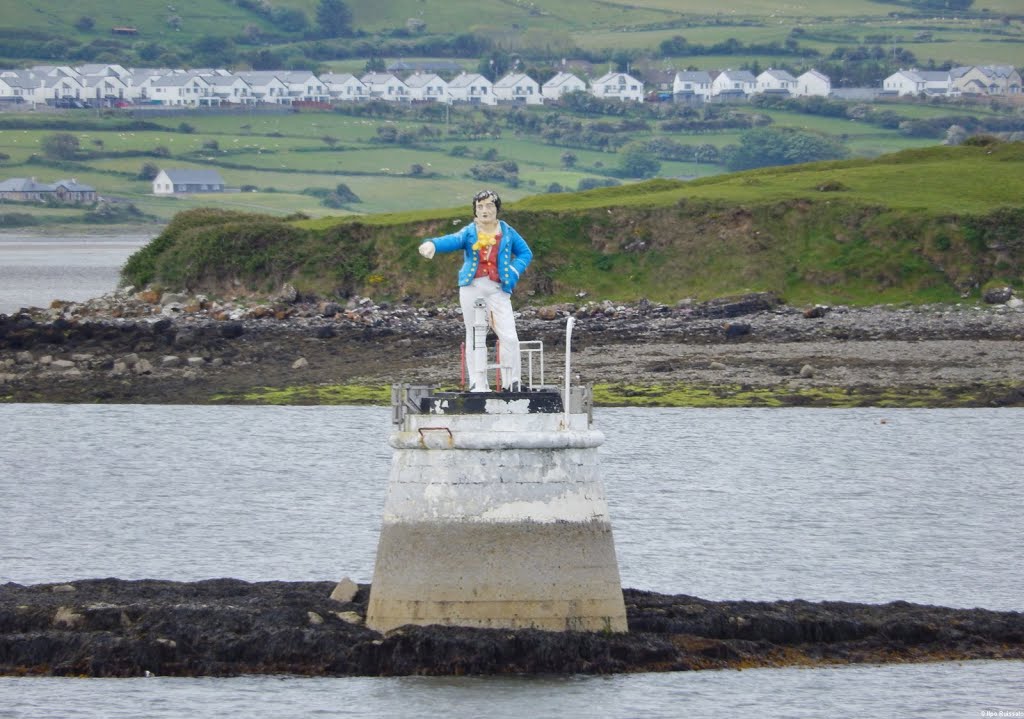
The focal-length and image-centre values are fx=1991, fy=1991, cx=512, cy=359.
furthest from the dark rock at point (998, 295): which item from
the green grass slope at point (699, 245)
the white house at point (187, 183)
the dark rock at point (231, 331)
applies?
the white house at point (187, 183)

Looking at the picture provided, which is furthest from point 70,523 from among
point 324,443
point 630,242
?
point 630,242

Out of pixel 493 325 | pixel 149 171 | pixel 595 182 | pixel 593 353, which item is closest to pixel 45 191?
pixel 149 171

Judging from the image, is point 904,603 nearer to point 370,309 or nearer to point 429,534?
point 429,534

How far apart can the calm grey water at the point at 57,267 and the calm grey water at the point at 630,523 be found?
130 feet

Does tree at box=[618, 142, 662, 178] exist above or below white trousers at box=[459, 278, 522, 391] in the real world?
above

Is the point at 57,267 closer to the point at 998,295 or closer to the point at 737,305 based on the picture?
the point at 737,305

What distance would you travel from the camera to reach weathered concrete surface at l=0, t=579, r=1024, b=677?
75.3 feet

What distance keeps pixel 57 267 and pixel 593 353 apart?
84.8m

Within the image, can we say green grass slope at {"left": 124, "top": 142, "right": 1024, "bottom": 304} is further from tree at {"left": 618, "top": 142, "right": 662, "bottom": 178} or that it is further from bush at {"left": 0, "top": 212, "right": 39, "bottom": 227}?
tree at {"left": 618, "top": 142, "right": 662, "bottom": 178}

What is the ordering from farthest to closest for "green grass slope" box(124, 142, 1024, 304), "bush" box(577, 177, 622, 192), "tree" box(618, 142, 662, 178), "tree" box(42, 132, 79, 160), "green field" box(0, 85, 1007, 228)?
"tree" box(618, 142, 662, 178) < "tree" box(42, 132, 79, 160) < "bush" box(577, 177, 622, 192) < "green field" box(0, 85, 1007, 228) < "green grass slope" box(124, 142, 1024, 304)

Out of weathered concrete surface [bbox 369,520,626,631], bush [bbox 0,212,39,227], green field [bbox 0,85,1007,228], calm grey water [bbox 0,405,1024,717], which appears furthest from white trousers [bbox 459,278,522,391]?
bush [bbox 0,212,39,227]

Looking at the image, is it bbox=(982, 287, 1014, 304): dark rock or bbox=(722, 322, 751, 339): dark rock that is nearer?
bbox=(722, 322, 751, 339): dark rock

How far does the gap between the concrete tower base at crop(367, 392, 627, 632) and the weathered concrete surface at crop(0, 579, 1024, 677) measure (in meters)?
0.41

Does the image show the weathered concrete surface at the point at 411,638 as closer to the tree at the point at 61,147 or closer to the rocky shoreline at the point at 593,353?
the rocky shoreline at the point at 593,353
